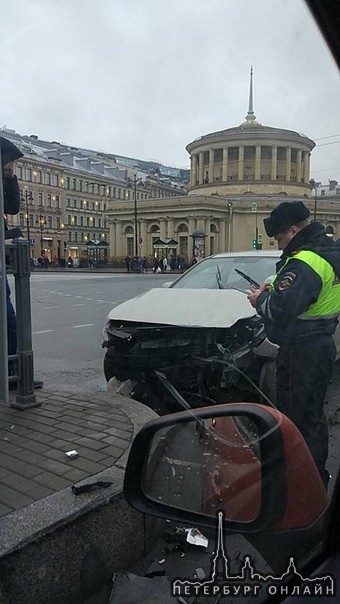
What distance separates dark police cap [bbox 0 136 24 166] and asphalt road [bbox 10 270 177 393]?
1.09 meters

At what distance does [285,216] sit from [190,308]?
160 cm

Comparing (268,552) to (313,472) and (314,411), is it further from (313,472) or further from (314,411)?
(314,411)

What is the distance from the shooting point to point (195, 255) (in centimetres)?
389

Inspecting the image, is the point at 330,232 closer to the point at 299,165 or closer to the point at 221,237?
the point at 299,165

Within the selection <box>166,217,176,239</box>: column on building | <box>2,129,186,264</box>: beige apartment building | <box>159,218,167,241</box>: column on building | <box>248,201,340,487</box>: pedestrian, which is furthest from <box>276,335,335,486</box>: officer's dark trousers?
<box>159,218,167,241</box>: column on building

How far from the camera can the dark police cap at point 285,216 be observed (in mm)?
2250

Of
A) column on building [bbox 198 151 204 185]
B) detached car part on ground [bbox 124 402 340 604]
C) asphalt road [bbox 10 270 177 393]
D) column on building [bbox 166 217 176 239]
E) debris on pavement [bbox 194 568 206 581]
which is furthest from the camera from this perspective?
asphalt road [bbox 10 270 177 393]

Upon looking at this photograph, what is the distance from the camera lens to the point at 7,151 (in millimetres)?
3445

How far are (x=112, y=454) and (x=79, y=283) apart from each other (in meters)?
17.2

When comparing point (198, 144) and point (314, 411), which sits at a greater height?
point (198, 144)

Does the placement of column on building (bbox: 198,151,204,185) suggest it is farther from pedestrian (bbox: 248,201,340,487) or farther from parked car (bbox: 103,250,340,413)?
parked car (bbox: 103,250,340,413)

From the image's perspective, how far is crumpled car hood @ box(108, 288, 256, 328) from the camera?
3.46m

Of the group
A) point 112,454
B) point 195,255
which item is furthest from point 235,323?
point 112,454

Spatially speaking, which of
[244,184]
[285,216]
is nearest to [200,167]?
[244,184]
